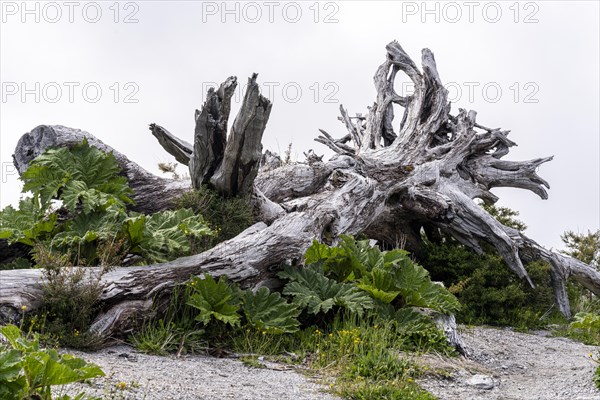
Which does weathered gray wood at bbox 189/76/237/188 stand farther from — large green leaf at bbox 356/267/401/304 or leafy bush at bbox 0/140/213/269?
large green leaf at bbox 356/267/401/304

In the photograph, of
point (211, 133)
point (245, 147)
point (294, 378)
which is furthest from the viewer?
point (211, 133)

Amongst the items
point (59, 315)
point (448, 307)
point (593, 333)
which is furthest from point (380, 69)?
point (59, 315)

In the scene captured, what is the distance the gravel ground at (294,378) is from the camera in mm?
6124

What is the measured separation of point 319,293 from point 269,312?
96 cm

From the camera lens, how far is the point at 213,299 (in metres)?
8.53

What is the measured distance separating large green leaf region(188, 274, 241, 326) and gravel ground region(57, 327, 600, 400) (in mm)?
563

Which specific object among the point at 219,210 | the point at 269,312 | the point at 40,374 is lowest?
the point at 40,374

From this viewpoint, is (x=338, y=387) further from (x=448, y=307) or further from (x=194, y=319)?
(x=448, y=307)

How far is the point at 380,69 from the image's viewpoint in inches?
778

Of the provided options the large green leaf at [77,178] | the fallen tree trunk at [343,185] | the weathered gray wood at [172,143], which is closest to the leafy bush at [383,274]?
the fallen tree trunk at [343,185]

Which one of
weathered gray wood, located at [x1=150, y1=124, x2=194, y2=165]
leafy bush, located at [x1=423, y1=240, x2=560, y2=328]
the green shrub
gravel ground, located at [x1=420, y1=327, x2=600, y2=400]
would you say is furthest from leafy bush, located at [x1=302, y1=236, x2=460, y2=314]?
weathered gray wood, located at [x1=150, y1=124, x2=194, y2=165]

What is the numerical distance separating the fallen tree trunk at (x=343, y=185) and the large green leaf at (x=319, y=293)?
0.37m

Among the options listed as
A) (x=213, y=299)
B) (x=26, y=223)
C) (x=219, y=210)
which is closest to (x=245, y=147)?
(x=219, y=210)

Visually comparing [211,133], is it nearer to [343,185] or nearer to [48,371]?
[343,185]
